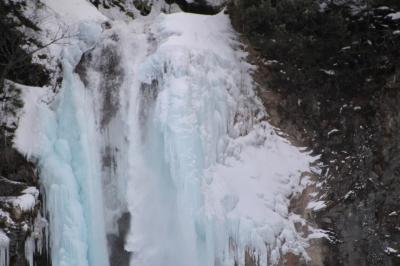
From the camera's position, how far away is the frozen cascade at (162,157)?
8.84 meters

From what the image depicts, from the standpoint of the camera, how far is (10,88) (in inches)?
362

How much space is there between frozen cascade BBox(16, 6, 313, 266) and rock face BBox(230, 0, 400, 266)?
1.79ft

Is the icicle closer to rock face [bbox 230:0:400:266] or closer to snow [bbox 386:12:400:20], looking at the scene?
rock face [bbox 230:0:400:266]

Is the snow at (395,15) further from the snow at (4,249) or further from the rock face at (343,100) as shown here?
the snow at (4,249)

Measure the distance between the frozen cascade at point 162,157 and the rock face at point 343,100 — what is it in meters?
0.54

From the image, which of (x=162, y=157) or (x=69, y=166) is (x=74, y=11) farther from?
(x=162, y=157)

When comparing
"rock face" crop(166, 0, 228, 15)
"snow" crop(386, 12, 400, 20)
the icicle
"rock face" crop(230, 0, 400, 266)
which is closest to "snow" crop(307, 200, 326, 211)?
"rock face" crop(230, 0, 400, 266)

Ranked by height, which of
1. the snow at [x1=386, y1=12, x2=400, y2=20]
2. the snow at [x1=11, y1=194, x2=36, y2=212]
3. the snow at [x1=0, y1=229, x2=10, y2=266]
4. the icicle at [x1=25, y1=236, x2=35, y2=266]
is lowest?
the icicle at [x1=25, y1=236, x2=35, y2=266]

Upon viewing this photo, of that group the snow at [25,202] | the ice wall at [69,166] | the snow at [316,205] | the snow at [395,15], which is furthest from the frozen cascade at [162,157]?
the snow at [395,15]

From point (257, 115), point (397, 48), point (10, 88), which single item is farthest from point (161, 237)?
point (397, 48)

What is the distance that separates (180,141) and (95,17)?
10.5 feet

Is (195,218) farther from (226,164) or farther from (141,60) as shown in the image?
(141,60)

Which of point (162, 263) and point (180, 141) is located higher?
point (180, 141)

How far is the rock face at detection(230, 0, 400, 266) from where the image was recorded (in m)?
9.52
